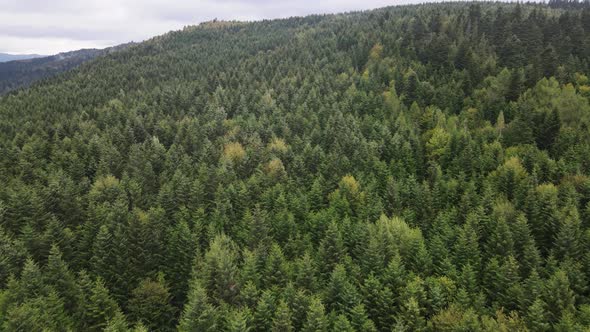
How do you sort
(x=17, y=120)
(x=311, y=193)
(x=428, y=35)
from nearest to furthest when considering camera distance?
(x=311, y=193), (x=17, y=120), (x=428, y=35)

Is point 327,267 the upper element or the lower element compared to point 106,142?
lower

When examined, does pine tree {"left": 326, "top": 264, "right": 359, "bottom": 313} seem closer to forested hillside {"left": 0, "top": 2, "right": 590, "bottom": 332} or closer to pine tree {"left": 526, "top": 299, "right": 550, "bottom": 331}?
forested hillside {"left": 0, "top": 2, "right": 590, "bottom": 332}

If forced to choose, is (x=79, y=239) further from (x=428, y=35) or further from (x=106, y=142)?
(x=428, y=35)

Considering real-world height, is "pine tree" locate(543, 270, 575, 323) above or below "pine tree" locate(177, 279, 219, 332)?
below

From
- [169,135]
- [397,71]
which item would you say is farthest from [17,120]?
[397,71]

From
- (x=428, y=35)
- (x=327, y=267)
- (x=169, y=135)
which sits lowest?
(x=327, y=267)

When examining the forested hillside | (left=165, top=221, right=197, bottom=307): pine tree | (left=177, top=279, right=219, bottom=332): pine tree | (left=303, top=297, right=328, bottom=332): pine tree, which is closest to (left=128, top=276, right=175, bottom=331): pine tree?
the forested hillside

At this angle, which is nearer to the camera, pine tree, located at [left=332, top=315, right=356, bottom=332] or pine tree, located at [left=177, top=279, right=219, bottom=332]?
pine tree, located at [left=332, top=315, right=356, bottom=332]

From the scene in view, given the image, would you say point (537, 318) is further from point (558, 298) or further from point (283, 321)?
point (283, 321)

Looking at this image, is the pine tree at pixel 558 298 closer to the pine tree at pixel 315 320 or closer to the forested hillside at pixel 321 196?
the forested hillside at pixel 321 196
